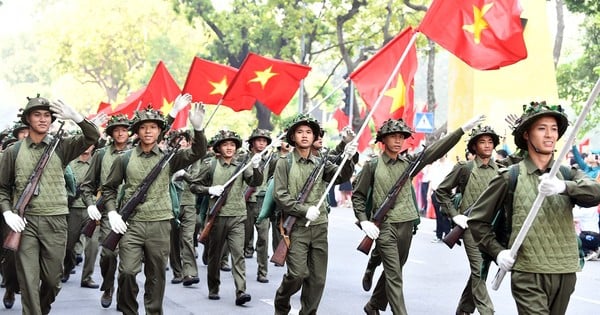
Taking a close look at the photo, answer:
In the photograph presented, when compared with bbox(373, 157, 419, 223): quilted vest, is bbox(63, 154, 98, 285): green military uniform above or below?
below

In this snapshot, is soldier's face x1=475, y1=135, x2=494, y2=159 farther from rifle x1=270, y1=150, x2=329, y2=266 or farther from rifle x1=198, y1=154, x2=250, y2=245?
rifle x1=198, y1=154, x2=250, y2=245

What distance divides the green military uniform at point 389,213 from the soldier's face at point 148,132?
6.94ft

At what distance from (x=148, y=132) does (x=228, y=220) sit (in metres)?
3.09

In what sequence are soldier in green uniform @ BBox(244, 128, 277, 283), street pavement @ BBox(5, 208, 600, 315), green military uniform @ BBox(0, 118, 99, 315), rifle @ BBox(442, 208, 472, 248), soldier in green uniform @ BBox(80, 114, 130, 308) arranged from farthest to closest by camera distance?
soldier in green uniform @ BBox(244, 128, 277, 283), street pavement @ BBox(5, 208, 600, 315), soldier in green uniform @ BBox(80, 114, 130, 308), rifle @ BBox(442, 208, 472, 248), green military uniform @ BBox(0, 118, 99, 315)

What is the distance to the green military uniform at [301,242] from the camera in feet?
27.8

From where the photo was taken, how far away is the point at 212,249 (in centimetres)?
1096

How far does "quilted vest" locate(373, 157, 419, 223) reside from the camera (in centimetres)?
911

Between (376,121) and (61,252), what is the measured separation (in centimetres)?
443

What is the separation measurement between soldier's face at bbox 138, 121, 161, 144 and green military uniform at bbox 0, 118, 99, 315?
1.76 feet

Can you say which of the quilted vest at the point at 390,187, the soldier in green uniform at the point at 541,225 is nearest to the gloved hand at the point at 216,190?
the quilted vest at the point at 390,187

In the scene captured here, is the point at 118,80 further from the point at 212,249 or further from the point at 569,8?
the point at 212,249

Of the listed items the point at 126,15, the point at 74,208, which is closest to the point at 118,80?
the point at 126,15

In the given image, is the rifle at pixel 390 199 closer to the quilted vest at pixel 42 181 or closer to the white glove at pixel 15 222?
the quilted vest at pixel 42 181

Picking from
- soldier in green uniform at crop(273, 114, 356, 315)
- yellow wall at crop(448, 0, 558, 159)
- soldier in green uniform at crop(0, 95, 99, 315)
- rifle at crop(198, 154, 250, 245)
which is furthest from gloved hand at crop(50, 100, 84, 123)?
yellow wall at crop(448, 0, 558, 159)
